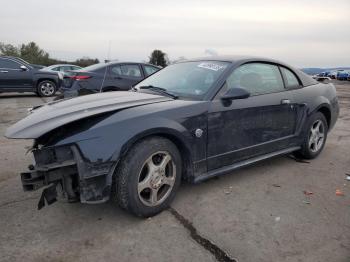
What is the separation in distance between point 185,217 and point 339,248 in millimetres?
1299

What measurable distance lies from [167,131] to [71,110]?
91 centimetres

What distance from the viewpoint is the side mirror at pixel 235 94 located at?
11.4ft

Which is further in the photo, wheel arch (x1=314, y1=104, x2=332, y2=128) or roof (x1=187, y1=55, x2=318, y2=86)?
wheel arch (x1=314, y1=104, x2=332, y2=128)

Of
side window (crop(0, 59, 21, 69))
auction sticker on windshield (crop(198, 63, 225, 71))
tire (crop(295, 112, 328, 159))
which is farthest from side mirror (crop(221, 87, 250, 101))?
side window (crop(0, 59, 21, 69))

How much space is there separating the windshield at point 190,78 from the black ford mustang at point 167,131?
1 cm

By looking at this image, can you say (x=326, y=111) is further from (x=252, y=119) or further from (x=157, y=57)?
(x=157, y=57)

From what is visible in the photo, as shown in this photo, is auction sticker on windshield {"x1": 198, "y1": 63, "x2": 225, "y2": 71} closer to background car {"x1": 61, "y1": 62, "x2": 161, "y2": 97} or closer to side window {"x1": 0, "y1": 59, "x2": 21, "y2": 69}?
background car {"x1": 61, "y1": 62, "x2": 161, "y2": 97}

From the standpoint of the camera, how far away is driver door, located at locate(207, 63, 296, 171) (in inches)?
138

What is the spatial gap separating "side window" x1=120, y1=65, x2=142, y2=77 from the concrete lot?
5343mm

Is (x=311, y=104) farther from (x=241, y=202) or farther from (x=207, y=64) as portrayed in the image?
(x=241, y=202)

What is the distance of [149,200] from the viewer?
3.13m

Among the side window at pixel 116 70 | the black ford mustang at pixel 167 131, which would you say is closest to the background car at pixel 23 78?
the side window at pixel 116 70

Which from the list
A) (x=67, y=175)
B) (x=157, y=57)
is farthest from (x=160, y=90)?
(x=157, y=57)

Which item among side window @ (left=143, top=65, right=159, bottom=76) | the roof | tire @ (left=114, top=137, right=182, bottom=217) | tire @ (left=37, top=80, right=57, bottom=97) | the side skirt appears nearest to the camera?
tire @ (left=114, top=137, right=182, bottom=217)
